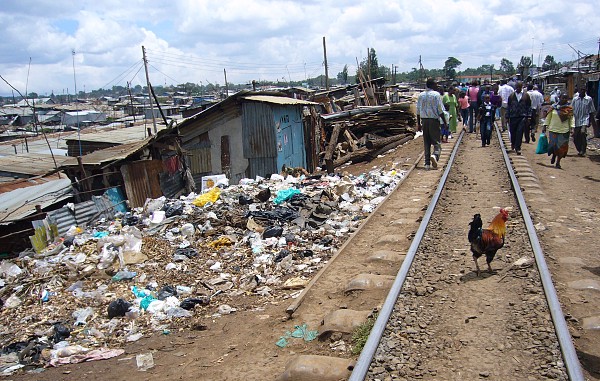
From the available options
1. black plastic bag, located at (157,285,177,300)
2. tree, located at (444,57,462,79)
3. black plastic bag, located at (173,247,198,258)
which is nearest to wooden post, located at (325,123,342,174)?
black plastic bag, located at (173,247,198,258)

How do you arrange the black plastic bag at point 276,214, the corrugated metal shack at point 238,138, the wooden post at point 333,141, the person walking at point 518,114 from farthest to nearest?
the wooden post at point 333,141 < the corrugated metal shack at point 238,138 < the person walking at point 518,114 < the black plastic bag at point 276,214

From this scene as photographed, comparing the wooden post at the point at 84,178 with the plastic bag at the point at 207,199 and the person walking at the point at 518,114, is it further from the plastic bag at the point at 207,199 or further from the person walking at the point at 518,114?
the person walking at the point at 518,114

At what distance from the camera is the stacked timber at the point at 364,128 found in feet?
65.5

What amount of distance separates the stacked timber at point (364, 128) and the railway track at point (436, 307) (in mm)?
11714

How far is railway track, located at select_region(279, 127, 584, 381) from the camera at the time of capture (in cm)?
378

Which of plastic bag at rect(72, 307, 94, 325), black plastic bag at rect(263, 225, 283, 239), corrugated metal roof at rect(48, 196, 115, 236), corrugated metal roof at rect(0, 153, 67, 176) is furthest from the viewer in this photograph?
corrugated metal roof at rect(0, 153, 67, 176)

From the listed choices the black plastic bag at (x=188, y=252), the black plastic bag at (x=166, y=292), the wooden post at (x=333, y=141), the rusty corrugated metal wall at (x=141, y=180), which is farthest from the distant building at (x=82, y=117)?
the black plastic bag at (x=166, y=292)

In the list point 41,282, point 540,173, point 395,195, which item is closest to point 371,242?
point 395,195

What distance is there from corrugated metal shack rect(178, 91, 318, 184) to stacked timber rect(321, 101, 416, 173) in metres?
2.80

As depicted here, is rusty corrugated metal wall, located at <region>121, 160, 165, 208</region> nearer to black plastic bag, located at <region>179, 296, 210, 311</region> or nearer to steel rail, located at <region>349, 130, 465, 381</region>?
black plastic bag, located at <region>179, 296, 210, 311</region>

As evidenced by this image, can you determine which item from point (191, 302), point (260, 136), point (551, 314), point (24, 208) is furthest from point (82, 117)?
point (551, 314)

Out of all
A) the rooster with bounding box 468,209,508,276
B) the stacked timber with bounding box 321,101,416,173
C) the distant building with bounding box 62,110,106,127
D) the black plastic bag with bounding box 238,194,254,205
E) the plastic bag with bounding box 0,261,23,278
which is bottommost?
the plastic bag with bounding box 0,261,23,278

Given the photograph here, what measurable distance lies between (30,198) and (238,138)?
22.7ft

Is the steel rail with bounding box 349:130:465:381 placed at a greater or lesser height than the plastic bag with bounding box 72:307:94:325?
greater
